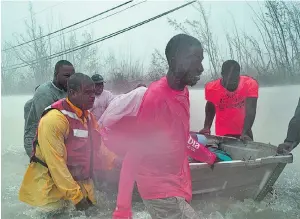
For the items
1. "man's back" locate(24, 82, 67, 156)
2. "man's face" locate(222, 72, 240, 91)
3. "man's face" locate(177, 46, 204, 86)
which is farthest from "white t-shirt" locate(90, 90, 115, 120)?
"man's face" locate(177, 46, 204, 86)

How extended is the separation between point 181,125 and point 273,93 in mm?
8011

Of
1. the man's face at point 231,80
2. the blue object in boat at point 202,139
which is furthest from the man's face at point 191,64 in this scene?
the man's face at point 231,80

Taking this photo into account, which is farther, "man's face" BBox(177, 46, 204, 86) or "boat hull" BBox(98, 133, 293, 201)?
"boat hull" BBox(98, 133, 293, 201)

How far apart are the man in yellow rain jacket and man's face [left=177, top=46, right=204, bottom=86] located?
1087mm

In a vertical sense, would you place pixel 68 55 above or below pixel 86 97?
above

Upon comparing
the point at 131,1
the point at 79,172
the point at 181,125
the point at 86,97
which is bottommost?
the point at 79,172

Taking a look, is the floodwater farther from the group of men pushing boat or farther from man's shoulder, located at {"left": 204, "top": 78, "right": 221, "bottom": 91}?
man's shoulder, located at {"left": 204, "top": 78, "right": 221, "bottom": 91}

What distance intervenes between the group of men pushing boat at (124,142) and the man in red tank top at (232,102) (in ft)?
4.50

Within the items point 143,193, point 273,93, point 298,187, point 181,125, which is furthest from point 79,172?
point 273,93

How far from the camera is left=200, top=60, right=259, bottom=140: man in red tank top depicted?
16.3 ft

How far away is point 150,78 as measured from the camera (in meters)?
7.48

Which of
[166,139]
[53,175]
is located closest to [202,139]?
[53,175]

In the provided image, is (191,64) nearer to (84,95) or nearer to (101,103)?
(84,95)

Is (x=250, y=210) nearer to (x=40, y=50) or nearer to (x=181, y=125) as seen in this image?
(x=181, y=125)
